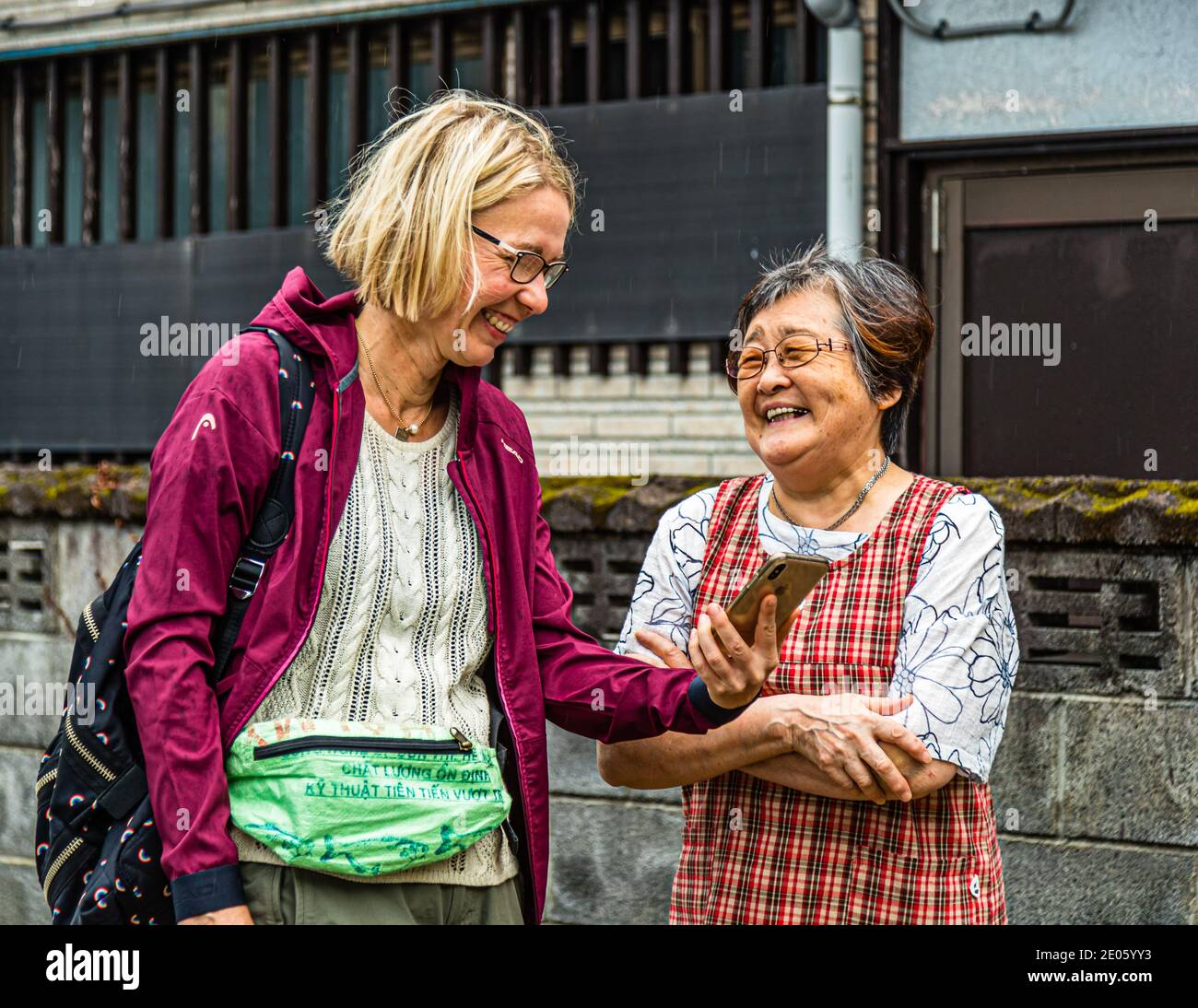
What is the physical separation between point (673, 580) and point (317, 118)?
548 centimetres

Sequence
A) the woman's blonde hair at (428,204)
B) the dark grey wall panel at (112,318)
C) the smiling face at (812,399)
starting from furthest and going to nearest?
the dark grey wall panel at (112,318) → the smiling face at (812,399) → the woman's blonde hair at (428,204)

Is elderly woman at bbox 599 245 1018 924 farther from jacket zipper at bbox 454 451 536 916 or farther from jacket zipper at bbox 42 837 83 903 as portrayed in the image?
jacket zipper at bbox 42 837 83 903

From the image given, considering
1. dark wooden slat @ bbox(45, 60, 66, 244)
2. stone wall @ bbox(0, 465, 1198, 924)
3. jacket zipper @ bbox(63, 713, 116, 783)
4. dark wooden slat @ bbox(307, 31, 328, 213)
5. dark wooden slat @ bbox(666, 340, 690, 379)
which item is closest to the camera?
jacket zipper @ bbox(63, 713, 116, 783)

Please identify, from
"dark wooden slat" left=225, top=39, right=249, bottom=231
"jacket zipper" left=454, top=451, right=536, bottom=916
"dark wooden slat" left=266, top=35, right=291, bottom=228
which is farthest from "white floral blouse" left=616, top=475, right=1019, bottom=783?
"dark wooden slat" left=225, top=39, right=249, bottom=231

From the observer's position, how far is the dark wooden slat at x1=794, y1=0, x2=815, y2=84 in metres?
6.68

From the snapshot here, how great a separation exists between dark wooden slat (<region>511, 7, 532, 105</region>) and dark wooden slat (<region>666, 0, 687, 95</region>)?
733 mm

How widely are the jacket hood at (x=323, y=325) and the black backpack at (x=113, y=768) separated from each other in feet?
0.27

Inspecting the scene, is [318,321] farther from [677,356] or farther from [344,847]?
[677,356]

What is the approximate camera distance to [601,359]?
279 inches

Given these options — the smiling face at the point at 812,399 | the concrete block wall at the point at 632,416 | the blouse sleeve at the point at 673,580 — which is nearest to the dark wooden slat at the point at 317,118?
the concrete block wall at the point at 632,416

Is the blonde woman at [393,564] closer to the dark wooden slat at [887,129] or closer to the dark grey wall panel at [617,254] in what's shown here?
the dark grey wall panel at [617,254]

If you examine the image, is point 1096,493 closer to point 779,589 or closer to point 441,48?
point 779,589

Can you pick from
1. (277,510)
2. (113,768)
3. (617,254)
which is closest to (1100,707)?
(277,510)

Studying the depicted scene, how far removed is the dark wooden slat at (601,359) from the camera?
7078mm
